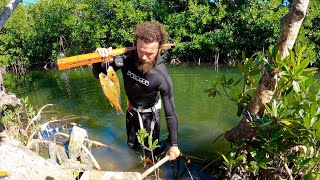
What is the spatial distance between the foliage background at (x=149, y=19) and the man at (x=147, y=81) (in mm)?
12442

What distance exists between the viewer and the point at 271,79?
3.26 metres

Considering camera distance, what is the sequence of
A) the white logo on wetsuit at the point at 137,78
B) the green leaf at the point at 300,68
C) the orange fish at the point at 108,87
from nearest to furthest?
the green leaf at the point at 300,68
the orange fish at the point at 108,87
the white logo on wetsuit at the point at 137,78

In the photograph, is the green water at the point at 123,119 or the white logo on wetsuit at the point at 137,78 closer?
the white logo on wetsuit at the point at 137,78

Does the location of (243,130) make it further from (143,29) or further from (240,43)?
(240,43)

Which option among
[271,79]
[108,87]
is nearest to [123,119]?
[108,87]

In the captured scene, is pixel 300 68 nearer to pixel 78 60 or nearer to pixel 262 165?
pixel 262 165

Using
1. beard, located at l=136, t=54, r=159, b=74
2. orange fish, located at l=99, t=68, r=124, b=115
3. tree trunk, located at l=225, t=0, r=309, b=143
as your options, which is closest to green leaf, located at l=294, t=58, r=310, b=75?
tree trunk, located at l=225, t=0, r=309, b=143

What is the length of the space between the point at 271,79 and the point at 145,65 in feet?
4.95

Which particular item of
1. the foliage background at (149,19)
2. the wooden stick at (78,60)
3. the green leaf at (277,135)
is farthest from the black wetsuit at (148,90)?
the foliage background at (149,19)

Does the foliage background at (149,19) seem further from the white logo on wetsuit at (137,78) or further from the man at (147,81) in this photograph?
the white logo on wetsuit at (137,78)

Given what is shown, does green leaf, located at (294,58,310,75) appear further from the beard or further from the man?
the beard

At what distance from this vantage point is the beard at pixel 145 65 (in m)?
3.80

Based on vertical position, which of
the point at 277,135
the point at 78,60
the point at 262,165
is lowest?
the point at 262,165

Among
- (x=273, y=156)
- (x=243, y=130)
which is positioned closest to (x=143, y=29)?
(x=243, y=130)
